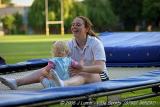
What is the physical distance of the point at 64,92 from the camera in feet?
14.6

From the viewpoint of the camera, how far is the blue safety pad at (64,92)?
405cm

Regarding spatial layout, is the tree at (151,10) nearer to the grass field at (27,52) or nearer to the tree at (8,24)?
the tree at (8,24)

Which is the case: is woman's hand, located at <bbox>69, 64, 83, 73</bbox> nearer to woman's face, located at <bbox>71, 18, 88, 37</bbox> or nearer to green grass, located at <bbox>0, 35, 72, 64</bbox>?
woman's face, located at <bbox>71, 18, 88, 37</bbox>

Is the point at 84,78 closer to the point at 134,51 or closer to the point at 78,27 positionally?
the point at 78,27

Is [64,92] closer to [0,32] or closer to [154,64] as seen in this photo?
[154,64]

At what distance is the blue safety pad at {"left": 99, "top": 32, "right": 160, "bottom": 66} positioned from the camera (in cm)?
1062

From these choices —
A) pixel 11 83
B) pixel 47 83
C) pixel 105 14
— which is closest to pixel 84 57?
pixel 47 83

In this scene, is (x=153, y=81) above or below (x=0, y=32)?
above

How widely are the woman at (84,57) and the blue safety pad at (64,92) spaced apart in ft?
1.57

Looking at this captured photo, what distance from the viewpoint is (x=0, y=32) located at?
5388cm

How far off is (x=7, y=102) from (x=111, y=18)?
5375 cm

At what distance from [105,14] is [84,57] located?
167 ft

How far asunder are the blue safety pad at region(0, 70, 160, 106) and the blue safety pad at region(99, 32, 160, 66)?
16.6 ft

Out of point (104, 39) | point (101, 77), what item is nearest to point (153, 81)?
point (101, 77)
